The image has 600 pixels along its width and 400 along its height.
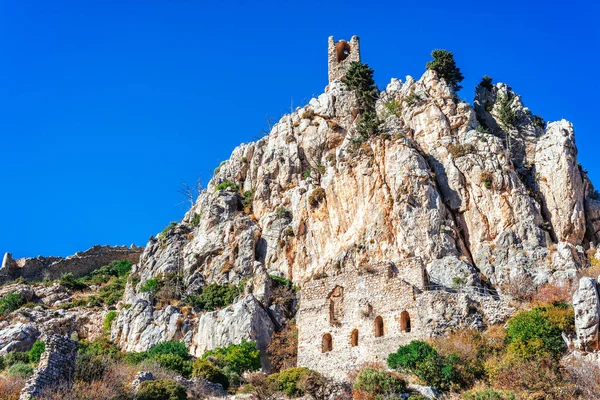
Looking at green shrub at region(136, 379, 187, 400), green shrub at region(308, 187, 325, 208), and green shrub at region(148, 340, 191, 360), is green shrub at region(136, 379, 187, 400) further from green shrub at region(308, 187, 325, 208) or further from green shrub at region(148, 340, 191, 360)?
green shrub at region(308, 187, 325, 208)

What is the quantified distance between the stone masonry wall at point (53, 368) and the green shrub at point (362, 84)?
144 ft

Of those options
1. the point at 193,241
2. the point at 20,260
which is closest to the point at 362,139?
the point at 193,241

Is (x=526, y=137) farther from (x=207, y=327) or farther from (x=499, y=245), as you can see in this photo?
(x=207, y=327)

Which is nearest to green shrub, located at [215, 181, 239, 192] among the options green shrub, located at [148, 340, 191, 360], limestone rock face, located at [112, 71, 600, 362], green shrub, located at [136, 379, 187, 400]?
limestone rock face, located at [112, 71, 600, 362]

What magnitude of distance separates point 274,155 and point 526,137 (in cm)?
2419

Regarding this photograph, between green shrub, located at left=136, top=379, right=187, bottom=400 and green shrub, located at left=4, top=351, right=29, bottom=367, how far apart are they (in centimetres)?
2398

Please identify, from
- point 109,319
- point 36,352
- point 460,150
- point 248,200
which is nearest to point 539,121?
point 460,150

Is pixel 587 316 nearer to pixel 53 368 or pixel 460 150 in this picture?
pixel 460 150

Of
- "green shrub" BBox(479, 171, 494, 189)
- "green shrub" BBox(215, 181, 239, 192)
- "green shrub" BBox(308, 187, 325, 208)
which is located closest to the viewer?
"green shrub" BBox(479, 171, 494, 189)

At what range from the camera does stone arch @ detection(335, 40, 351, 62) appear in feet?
286

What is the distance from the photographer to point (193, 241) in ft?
226

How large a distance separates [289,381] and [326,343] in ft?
24.2

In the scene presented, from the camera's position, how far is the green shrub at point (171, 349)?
4996 cm

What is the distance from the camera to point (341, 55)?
8762 cm
